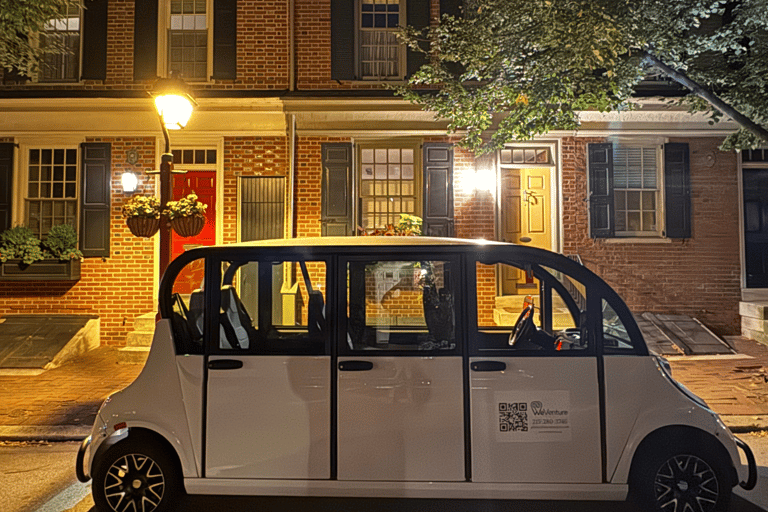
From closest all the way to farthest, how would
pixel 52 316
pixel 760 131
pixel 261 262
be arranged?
pixel 261 262 → pixel 760 131 → pixel 52 316

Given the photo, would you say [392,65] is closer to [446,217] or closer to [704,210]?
[446,217]

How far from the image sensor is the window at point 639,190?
34.9ft

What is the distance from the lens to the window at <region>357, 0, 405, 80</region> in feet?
35.8

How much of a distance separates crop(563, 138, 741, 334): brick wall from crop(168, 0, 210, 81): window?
7.57m

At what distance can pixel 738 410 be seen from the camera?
6383 millimetres

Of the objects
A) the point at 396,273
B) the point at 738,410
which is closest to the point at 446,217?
the point at 738,410

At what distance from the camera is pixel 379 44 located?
11.0m

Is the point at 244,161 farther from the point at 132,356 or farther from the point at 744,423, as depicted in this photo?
the point at 744,423

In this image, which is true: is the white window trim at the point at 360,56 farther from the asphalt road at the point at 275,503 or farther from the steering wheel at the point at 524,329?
the asphalt road at the point at 275,503

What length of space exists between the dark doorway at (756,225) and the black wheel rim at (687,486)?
8.97m

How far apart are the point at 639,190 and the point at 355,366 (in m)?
9.13

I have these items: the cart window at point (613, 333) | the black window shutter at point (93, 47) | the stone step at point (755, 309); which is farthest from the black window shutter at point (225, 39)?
the stone step at point (755, 309)

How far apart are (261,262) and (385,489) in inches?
68.6

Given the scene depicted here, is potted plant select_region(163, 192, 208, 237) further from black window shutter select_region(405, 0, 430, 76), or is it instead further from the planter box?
black window shutter select_region(405, 0, 430, 76)
